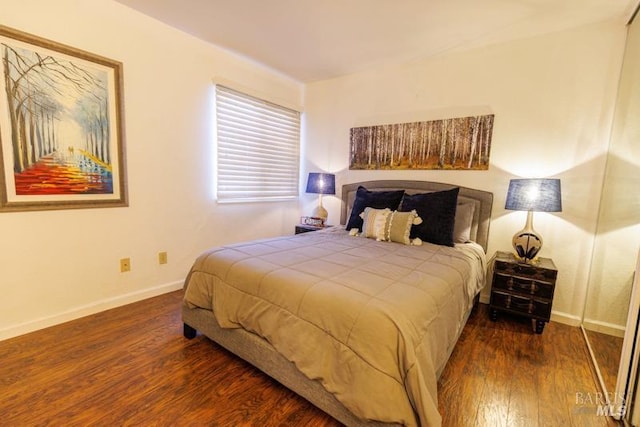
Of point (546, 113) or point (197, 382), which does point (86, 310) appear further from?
point (546, 113)

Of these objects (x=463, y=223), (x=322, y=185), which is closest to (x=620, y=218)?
(x=463, y=223)

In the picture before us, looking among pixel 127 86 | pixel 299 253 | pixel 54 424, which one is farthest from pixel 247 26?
pixel 54 424

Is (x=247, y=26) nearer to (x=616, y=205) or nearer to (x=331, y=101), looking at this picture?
(x=331, y=101)

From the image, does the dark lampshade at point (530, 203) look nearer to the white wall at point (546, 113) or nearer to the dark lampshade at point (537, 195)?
the dark lampshade at point (537, 195)

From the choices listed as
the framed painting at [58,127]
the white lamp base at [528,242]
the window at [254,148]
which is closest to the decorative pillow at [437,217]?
the white lamp base at [528,242]

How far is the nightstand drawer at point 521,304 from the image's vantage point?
221 cm

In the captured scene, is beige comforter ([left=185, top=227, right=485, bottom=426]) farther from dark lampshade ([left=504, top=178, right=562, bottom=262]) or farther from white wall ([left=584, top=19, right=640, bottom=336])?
white wall ([left=584, top=19, right=640, bottom=336])

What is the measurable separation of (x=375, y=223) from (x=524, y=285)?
1278 mm

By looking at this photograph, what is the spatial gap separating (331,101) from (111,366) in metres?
3.48

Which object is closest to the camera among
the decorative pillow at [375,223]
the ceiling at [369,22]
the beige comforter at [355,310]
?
the beige comforter at [355,310]

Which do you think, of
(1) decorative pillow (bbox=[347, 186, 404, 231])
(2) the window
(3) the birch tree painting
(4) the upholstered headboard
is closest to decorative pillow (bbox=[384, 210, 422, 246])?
(1) decorative pillow (bbox=[347, 186, 404, 231])

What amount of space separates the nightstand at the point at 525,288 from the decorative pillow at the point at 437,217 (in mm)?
484

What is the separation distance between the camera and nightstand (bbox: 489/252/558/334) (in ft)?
7.22

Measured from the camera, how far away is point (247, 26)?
251 cm
